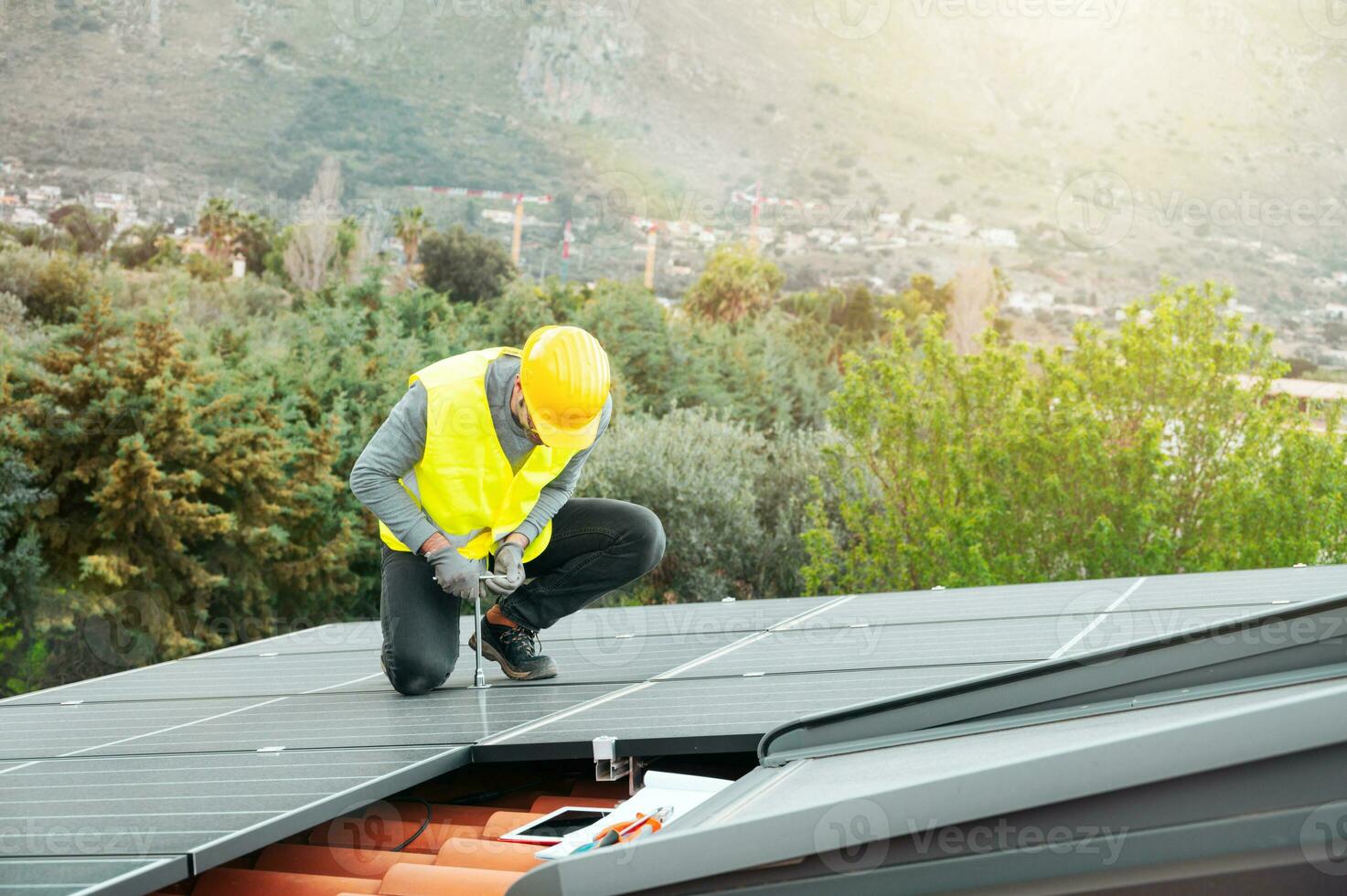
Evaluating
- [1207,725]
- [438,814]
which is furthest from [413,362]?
[1207,725]

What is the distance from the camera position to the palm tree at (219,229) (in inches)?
1292

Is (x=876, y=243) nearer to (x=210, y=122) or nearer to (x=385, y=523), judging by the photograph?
(x=210, y=122)

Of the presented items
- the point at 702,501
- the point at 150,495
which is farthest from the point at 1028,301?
the point at 150,495

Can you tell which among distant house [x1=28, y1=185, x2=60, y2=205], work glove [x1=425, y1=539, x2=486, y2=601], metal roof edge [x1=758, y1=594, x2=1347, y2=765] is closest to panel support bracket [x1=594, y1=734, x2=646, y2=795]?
metal roof edge [x1=758, y1=594, x2=1347, y2=765]

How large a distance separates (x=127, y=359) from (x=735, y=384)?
47.8ft

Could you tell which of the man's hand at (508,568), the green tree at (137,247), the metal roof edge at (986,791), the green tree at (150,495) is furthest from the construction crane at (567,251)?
the metal roof edge at (986,791)

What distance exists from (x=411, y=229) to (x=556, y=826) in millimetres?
33173

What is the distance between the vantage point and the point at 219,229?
3341cm

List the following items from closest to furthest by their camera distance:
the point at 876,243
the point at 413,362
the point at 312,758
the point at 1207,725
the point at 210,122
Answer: the point at 1207,725 → the point at 312,758 → the point at 413,362 → the point at 210,122 → the point at 876,243

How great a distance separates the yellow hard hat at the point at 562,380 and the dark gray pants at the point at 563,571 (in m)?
0.64

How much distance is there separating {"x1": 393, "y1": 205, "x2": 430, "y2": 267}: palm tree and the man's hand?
31.0 meters

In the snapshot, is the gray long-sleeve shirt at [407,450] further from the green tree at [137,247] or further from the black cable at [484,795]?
the green tree at [137,247]

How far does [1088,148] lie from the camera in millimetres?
48719

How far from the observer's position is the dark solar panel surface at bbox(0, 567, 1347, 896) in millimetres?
2818
